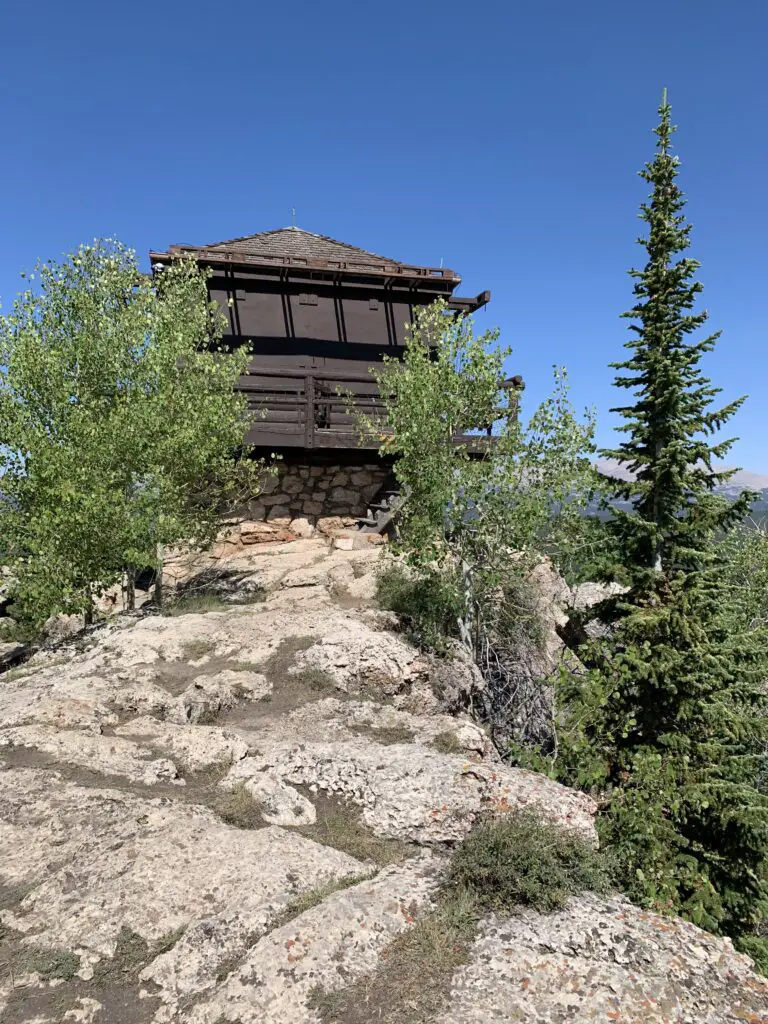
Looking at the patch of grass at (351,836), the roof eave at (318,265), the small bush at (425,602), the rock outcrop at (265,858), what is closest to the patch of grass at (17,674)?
the rock outcrop at (265,858)

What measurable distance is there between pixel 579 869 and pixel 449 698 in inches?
198

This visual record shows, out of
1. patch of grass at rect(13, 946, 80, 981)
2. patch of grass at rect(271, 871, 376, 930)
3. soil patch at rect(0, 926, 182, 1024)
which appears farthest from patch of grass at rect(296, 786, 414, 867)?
patch of grass at rect(13, 946, 80, 981)

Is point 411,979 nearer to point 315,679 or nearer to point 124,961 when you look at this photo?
point 124,961

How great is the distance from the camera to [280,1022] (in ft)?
11.6

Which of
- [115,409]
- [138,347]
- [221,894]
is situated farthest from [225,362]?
[221,894]

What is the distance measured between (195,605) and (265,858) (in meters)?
9.09

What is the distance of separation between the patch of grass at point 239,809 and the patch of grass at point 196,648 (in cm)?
417

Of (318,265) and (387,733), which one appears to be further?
(318,265)

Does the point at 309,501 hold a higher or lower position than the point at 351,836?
higher

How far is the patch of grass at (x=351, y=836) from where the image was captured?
5423mm

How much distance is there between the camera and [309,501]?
1959 cm


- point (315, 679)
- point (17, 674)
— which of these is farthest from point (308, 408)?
point (315, 679)

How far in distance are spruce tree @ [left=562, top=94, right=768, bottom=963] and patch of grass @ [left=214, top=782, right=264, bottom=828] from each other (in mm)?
3530

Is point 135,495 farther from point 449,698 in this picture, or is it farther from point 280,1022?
point 280,1022
